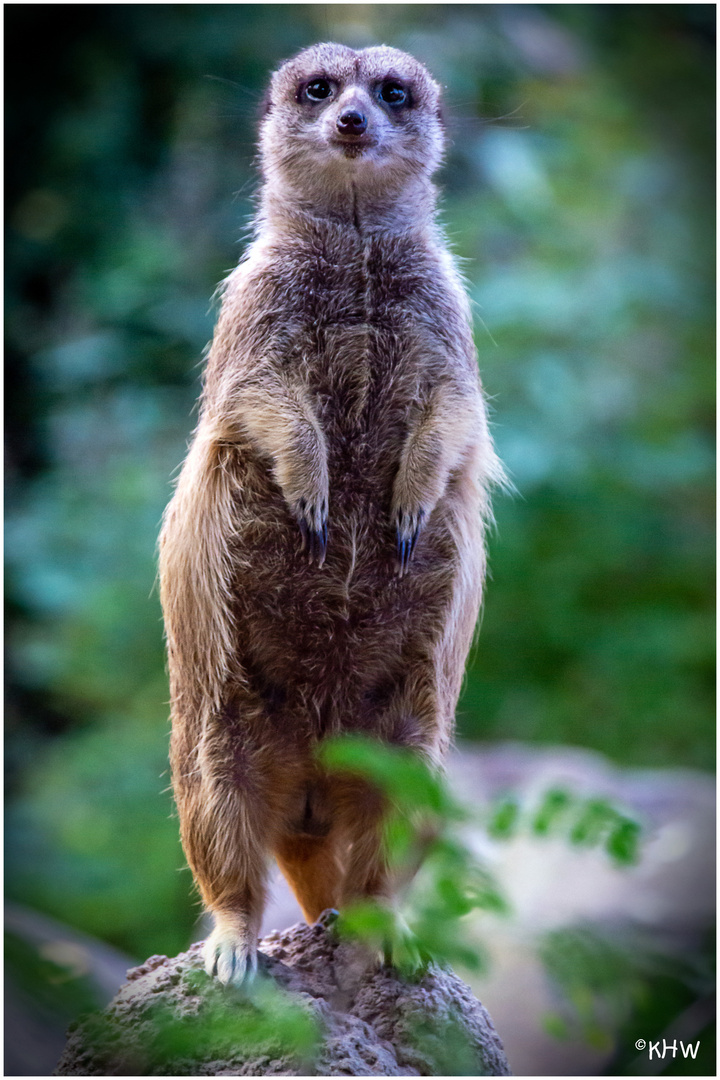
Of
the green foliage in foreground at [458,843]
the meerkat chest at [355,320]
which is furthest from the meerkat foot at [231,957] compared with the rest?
the meerkat chest at [355,320]

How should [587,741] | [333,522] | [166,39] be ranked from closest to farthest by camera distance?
[333,522] < [166,39] < [587,741]

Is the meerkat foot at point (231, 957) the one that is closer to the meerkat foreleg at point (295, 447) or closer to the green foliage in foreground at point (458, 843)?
the green foliage in foreground at point (458, 843)

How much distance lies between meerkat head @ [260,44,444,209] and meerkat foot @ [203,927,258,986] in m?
1.75

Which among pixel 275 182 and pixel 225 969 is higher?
pixel 275 182

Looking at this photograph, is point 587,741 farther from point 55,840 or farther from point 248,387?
point 248,387

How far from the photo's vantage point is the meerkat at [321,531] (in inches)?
99.0

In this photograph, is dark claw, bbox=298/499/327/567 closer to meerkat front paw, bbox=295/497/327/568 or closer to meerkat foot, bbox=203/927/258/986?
meerkat front paw, bbox=295/497/327/568

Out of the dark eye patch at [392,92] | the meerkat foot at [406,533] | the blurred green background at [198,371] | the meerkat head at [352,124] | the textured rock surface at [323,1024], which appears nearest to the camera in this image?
the textured rock surface at [323,1024]

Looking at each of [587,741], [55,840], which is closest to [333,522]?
[55,840]

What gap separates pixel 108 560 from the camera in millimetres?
5320

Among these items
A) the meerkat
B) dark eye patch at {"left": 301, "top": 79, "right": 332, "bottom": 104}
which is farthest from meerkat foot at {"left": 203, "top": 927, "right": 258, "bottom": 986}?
dark eye patch at {"left": 301, "top": 79, "right": 332, "bottom": 104}

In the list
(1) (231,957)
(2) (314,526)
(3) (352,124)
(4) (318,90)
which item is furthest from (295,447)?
(1) (231,957)

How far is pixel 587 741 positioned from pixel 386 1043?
3.94 m

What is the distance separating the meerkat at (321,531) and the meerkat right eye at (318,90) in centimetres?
8
